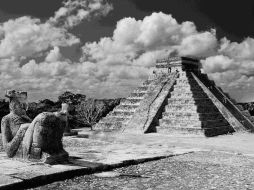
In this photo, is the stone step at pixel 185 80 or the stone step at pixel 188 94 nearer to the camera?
the stone step at pixel 188 94

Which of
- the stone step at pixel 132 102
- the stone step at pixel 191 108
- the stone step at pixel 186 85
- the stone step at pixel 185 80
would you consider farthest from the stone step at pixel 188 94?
the stone step at pixel 132 102

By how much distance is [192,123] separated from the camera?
2181 centimetres

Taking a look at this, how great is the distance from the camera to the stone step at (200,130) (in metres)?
20.9

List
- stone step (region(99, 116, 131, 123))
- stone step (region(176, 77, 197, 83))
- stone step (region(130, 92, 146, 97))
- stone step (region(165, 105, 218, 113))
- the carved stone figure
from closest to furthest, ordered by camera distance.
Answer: the carved stone figure < stone step (region(165, 105, 218, 113)) < stone step (region(99, 116, 131, 123)) < stone step (region(176, 77, 197, 83)) < stone step (region(130, 92, 146, 97))

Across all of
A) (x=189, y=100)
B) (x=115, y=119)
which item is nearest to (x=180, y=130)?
(x=189, y=100)

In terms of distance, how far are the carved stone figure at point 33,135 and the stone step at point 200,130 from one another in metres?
13.6

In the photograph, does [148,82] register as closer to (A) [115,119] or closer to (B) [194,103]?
(A) [115,119]

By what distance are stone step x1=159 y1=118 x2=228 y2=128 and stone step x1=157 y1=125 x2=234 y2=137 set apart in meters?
0.37

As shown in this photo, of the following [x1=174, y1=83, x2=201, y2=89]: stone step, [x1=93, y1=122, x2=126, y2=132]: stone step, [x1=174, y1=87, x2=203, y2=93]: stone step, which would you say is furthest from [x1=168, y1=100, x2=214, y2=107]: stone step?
[x1=93, y1=122, x2=126, y2=132]: stone step

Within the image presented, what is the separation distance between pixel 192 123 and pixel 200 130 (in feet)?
3.36

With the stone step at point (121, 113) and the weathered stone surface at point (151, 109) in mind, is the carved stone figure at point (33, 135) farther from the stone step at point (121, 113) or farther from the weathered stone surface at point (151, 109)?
the stone step at point (121, 113)

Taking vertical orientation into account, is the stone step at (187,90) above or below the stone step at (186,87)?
below

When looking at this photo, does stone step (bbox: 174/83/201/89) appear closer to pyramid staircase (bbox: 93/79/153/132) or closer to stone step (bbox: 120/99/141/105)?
pyramid staircase (bbox: 93/79/153/132)

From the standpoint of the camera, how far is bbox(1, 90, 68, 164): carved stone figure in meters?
8.22
